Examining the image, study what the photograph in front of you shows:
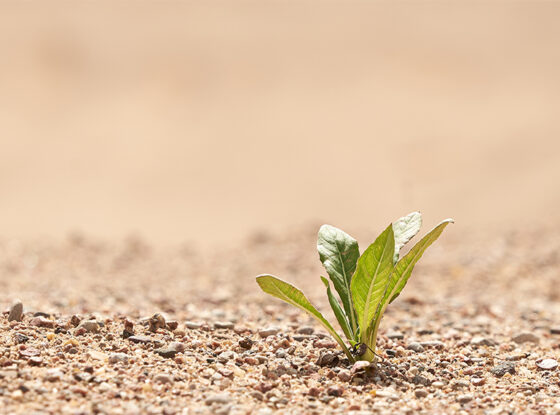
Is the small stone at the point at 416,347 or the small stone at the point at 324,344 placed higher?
the small stone at the point at 416,347

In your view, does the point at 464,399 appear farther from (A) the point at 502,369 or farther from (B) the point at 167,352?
(B) the point at 167,352

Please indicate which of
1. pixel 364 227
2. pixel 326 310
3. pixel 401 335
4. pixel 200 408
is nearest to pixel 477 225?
pixel 364 227

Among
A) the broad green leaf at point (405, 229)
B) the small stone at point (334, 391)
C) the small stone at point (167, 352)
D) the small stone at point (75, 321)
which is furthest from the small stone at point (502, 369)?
the small stone at point (75, 321)

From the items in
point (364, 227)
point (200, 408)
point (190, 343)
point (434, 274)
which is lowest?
point (200, 408)

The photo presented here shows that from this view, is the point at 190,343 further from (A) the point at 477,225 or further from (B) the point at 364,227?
(A) the point at 477,225

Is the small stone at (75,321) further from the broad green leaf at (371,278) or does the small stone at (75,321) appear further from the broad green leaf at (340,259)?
the broad green leaf at (371,278)

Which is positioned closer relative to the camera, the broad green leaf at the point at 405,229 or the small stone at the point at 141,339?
the broad green leaf at the point at 405,229

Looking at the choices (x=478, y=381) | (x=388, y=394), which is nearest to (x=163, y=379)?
(x=388, y=394)

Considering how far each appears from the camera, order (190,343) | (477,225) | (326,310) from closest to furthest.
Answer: (190,343), (326,310), (477,225)
